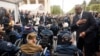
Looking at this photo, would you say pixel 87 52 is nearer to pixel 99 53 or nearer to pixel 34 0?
pixel 99 53

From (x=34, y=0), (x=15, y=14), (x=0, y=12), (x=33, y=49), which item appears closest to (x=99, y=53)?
(x=33, y=49)

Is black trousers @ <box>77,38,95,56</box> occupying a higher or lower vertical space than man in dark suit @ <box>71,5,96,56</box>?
lower

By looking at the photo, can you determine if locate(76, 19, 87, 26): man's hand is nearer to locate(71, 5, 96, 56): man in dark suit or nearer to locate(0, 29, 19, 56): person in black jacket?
locate(71, 5, 96, 56): man in dark suit

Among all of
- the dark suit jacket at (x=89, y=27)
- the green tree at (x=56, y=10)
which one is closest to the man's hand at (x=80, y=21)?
the dark suit jacket at (x=89, y=27)

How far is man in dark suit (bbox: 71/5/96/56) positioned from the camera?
309 inches

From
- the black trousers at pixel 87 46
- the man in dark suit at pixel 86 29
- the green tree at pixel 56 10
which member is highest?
the man in dark suit at pixel 86 29

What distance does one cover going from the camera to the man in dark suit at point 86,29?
25.7ft

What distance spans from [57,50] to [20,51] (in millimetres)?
1044

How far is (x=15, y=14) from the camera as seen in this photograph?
19969 mm

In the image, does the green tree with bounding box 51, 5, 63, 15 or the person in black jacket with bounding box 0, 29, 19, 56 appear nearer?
the person in black jacket with bounding box 0, 29, 19, 56

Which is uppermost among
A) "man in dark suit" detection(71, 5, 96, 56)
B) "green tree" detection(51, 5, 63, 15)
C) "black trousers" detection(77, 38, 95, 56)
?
"man in dark suit" detection(71, 5, 96, 56)

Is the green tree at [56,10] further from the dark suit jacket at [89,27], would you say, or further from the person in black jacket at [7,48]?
the person in black jacket at [7,48]

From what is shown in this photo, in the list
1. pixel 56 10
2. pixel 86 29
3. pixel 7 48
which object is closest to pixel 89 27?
pixel 86 29

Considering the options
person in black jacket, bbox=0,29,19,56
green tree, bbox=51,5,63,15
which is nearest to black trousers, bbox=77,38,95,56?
person in black jacket, bbox=0,29,19,56
